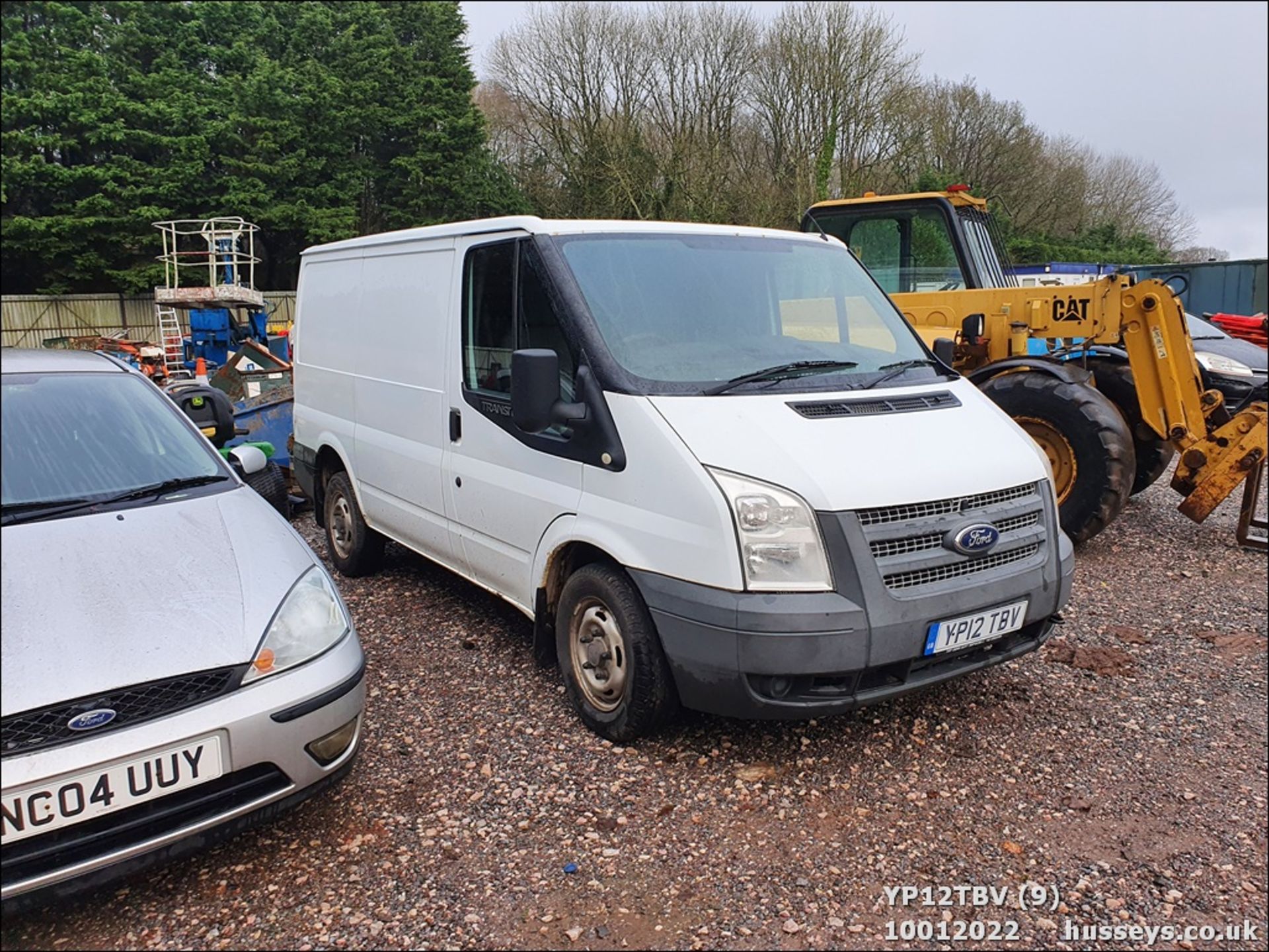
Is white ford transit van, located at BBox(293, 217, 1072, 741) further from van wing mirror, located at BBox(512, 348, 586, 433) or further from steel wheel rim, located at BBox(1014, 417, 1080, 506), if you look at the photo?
steel wheel rim, located at BBox(1014, 417, 1080, 506)

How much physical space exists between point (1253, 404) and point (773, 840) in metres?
5.58

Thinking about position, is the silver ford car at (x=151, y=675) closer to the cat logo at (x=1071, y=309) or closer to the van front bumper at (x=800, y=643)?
the van front bumper at (x=800, y=643)

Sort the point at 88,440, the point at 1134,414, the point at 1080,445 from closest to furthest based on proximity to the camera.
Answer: the point at 88,440 → the point at 1080,445 → the point at 1134,414

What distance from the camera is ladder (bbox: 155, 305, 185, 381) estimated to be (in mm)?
16312

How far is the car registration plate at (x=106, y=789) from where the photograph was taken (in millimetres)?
2117

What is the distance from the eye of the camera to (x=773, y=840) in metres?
3.00

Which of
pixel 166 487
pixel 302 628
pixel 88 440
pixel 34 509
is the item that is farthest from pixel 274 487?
pixel 34 509

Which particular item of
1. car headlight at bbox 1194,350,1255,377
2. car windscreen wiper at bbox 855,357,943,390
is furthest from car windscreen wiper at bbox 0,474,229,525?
car headlight at bbox 1194,350,1255,377

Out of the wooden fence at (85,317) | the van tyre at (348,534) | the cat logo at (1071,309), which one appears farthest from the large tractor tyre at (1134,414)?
the wooden fence at (85,317)

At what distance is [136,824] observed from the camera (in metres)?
2.35

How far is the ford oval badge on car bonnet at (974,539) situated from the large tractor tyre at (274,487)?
5226 mm

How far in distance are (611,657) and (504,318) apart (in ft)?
5.22

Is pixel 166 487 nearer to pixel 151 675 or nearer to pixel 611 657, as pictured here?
pixel 151 675

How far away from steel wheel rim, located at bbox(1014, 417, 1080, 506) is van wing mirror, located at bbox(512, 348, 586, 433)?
4027mm
